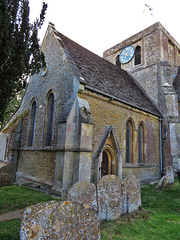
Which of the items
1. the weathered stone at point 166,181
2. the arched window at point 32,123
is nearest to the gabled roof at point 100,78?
the arched window at point 32,123

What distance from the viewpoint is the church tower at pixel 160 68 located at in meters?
13.5

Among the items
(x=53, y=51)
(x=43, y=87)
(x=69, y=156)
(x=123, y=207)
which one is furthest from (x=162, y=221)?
(x=53, y=51)

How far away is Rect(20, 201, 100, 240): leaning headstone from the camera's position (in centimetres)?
201

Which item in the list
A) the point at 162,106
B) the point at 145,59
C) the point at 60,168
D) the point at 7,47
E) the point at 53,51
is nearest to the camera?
the point at 7,47

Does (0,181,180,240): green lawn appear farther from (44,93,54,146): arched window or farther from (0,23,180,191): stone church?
(44,93,54,146): arched window

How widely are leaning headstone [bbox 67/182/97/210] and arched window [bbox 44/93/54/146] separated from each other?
6.01 m

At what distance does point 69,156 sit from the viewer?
7492 mm

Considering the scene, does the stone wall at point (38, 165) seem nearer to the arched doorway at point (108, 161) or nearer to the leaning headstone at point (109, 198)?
the arched doorway at point (108, 161)

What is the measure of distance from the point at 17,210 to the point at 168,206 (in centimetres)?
552

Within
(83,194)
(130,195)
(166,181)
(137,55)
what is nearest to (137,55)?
(137,55)

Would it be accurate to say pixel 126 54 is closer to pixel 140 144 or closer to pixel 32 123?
pixel 140 144

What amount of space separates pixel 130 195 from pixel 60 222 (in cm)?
340

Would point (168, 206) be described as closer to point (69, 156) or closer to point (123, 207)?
point (123, 207)

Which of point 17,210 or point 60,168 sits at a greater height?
point 60,168
